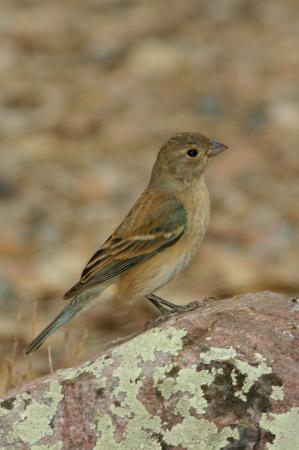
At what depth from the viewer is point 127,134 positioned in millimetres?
15297

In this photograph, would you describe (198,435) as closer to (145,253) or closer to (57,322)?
(57,322)

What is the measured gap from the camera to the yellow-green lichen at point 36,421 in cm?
584

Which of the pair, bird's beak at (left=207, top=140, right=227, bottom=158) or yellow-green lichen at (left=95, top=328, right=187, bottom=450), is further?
bird's beak at (left=207, top=140, right=227, bottom=158)

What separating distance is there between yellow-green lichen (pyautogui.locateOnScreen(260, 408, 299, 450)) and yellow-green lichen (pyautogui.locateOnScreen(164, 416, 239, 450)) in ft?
0.46

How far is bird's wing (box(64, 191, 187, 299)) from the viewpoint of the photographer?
7645 millimetres

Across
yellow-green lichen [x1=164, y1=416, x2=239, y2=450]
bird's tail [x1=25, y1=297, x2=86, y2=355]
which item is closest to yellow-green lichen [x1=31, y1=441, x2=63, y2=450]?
yellow-green lichen [x1=164, y1=416, x2=239, y2=450]

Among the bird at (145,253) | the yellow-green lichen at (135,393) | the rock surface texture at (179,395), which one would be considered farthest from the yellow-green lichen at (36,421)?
the bird at (145,253)

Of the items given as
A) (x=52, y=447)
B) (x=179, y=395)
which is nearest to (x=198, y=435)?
(x=179, y=395)

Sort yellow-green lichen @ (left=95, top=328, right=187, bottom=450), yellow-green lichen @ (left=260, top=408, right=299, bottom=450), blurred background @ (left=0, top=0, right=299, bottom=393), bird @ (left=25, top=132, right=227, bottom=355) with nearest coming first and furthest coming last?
yellow-green lichen @ (left=260, top=408, right=299, bottom=450), yellow-green lichen @ (left=95, top=328, right=187, bottom=450), bird @ (left=25, top=132, right=227, bottom=355), blurred background @ (left=0, top=0, right=299, bottom=393)

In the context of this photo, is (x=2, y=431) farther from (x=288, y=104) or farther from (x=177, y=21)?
(x=177, y=21)

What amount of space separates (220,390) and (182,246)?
2.16 metres

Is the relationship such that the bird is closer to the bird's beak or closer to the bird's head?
the bird's head

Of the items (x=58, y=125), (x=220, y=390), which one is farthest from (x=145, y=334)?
(x=58, y=125)

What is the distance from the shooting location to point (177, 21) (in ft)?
58.7
